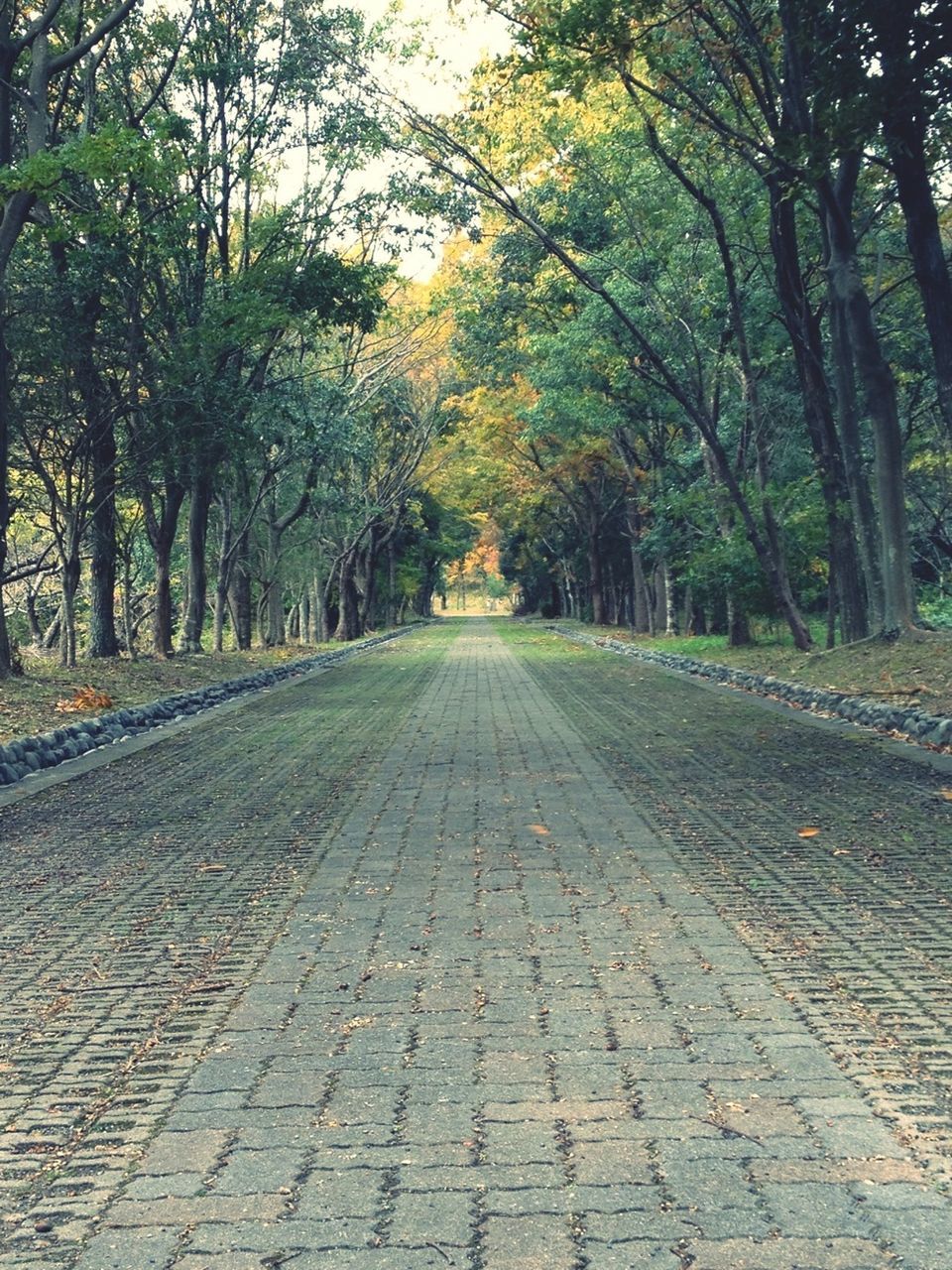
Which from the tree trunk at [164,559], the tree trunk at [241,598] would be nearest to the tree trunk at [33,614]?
the tree trunk at [241,598]

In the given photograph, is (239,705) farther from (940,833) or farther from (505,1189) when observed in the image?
(505,1189)

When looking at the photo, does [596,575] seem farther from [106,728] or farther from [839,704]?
[106,728]

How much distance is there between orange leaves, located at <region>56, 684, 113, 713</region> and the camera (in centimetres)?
1514

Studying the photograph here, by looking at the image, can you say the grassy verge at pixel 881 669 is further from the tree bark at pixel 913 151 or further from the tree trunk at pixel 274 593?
the tree trunk at pixel 274 593

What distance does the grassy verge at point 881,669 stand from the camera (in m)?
14.3

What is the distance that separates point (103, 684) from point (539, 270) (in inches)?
660

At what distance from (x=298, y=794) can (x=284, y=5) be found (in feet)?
61.2

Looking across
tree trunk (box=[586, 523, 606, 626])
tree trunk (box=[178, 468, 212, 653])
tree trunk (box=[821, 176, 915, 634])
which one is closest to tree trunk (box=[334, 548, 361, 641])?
tree trunk (box=[586, 523, 606, 626])

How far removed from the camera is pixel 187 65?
23141 millimetres

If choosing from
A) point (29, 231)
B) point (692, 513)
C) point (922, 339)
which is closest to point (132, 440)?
point (29, 231)

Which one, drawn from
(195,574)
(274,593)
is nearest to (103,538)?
(195,574)

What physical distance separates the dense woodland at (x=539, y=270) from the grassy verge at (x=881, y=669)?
61 centimetres

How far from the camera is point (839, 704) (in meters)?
14.9

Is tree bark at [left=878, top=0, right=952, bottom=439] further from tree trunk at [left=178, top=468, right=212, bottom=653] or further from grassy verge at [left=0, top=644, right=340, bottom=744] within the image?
tree trunk at [left=178, top=468, right=212, bottom=653]
